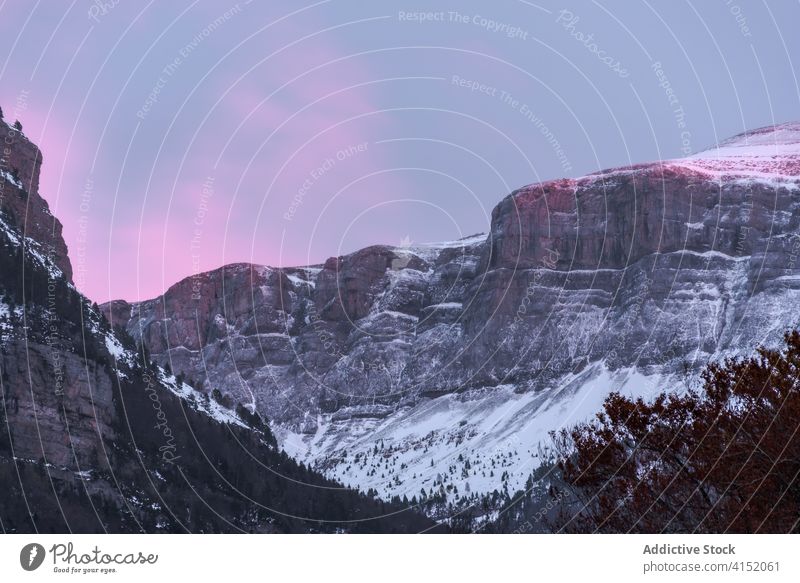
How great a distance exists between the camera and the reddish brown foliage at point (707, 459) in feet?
149

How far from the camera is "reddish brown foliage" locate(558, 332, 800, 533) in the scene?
45.4m

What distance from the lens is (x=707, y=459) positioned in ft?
160

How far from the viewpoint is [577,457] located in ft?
200

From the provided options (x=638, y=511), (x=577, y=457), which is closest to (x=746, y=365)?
(x=638, y=511)

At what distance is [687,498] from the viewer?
5019cm
